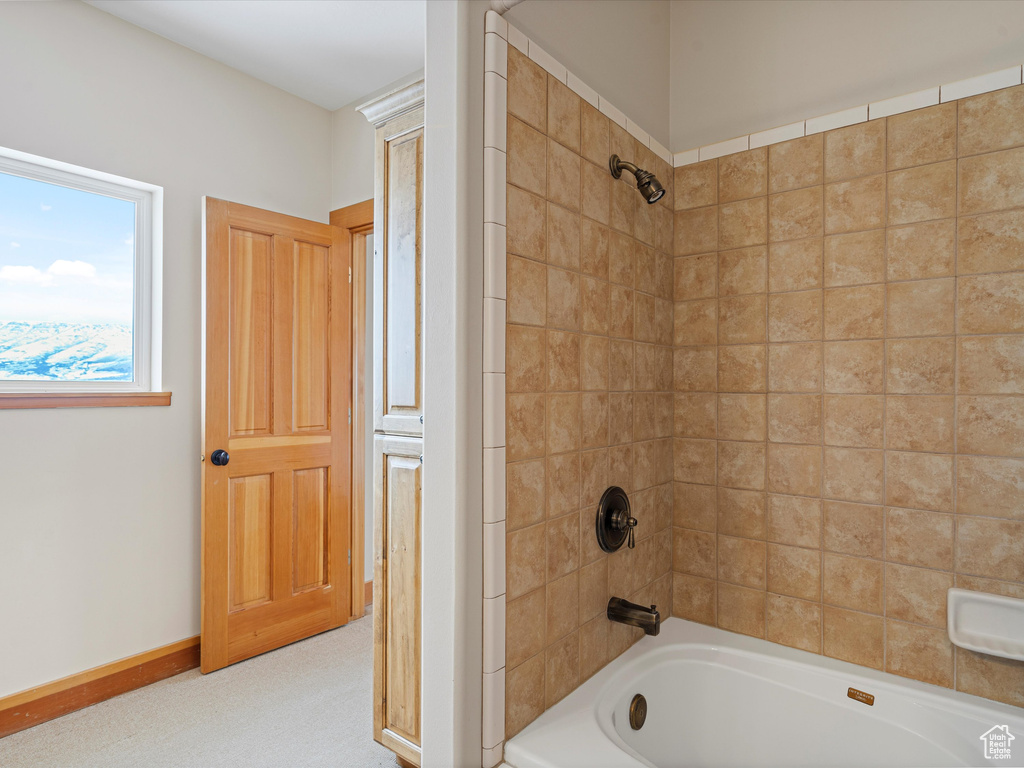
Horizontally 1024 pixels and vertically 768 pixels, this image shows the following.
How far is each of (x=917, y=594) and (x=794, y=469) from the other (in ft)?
1.36

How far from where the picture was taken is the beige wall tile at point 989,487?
133 centimetres

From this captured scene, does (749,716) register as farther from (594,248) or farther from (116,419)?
(116,419)

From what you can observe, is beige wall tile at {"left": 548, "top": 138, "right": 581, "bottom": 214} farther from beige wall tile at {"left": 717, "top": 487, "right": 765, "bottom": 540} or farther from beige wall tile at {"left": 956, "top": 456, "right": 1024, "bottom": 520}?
beige wall tile at {"left": 956, "top": 456, "right": 1024, "bottom": 520}

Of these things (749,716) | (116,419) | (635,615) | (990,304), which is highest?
(990,304)

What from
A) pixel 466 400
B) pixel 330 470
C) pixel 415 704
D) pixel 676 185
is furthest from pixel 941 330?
pixel 330 470

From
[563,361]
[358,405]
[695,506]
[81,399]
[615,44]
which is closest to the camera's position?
[563,361]

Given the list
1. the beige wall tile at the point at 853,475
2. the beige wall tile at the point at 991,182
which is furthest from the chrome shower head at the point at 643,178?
the beige wall tile at the point at 853,475

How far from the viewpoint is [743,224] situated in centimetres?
173

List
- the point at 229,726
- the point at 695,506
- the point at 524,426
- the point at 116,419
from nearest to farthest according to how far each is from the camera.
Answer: the point at 524,426
the point at 695,506
the point at 229,726
the point at 116,419

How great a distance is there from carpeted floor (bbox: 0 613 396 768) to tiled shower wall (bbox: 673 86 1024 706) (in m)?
1.32

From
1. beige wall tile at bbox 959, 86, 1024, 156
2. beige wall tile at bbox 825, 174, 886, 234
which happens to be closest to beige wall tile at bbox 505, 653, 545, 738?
beige wall tile at bbox 825, 174, 886, 234

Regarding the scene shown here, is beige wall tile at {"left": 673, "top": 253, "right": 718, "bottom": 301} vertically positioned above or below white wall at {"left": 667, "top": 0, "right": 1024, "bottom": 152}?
below

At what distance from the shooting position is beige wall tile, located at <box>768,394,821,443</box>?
1.60 metres

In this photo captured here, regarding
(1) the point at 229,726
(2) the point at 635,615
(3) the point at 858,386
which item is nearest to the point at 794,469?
(3) the point at 858,386
